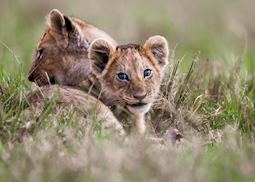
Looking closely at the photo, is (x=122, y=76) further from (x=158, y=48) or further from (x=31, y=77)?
(x=31, y=77)

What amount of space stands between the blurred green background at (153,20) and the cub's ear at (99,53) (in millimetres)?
5615

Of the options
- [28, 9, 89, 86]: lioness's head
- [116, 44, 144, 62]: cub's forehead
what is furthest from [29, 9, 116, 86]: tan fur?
[116, 44, 144, 62]: cub's forehead

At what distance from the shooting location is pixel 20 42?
50.2 feet

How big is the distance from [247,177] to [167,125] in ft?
7.74

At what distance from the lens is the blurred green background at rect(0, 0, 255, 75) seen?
625 inches

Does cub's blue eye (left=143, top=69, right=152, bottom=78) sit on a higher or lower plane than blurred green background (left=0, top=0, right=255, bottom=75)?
higher

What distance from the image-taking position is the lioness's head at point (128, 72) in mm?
8852

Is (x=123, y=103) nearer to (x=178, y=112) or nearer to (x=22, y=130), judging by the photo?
(x=178, y=112)

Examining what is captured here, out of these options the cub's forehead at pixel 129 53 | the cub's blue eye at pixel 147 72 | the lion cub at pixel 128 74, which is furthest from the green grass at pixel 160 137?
the cub's forehead at pixel 129 53

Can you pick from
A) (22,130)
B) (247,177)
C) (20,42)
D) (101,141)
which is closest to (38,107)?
(22,130)

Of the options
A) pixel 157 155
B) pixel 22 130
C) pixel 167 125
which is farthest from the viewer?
pixel 167 125

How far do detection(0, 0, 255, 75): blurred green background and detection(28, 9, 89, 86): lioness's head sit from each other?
510 cm

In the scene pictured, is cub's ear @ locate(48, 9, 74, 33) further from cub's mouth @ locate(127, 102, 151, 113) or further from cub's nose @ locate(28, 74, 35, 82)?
cub's mouth @ locate(127, 102, 151, 113)

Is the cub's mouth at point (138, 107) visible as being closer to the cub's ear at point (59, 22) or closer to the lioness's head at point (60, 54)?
the lioness's head at point (60, 54)
